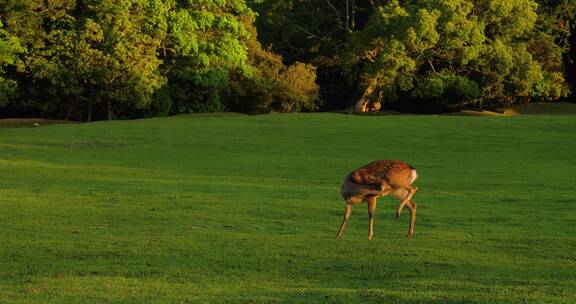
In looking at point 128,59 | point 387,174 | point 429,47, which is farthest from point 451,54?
point 387,174

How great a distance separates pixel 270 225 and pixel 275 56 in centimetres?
4055

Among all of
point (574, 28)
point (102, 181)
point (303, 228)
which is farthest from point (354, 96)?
point (303, 228)

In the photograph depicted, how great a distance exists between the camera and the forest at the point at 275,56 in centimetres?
4869

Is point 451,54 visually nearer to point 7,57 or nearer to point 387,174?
point 7,57

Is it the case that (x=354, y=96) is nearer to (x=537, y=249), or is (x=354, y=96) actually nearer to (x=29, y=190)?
(x=29, y=190)

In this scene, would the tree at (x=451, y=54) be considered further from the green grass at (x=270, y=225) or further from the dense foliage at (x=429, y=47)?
the green grass at (x=270, y=225)

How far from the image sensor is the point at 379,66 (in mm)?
53688

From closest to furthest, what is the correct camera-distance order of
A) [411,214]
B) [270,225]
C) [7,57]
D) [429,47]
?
[411,214] → [270,225] → [7,57] → [429,47]

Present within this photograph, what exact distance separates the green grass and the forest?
14.3m

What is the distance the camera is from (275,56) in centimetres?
5634

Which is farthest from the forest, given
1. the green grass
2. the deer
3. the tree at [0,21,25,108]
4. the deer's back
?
the deer's back

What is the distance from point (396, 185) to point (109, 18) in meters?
38.0

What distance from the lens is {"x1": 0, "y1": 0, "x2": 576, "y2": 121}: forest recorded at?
48.7m

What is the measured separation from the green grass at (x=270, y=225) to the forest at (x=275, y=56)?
46.9 feet
